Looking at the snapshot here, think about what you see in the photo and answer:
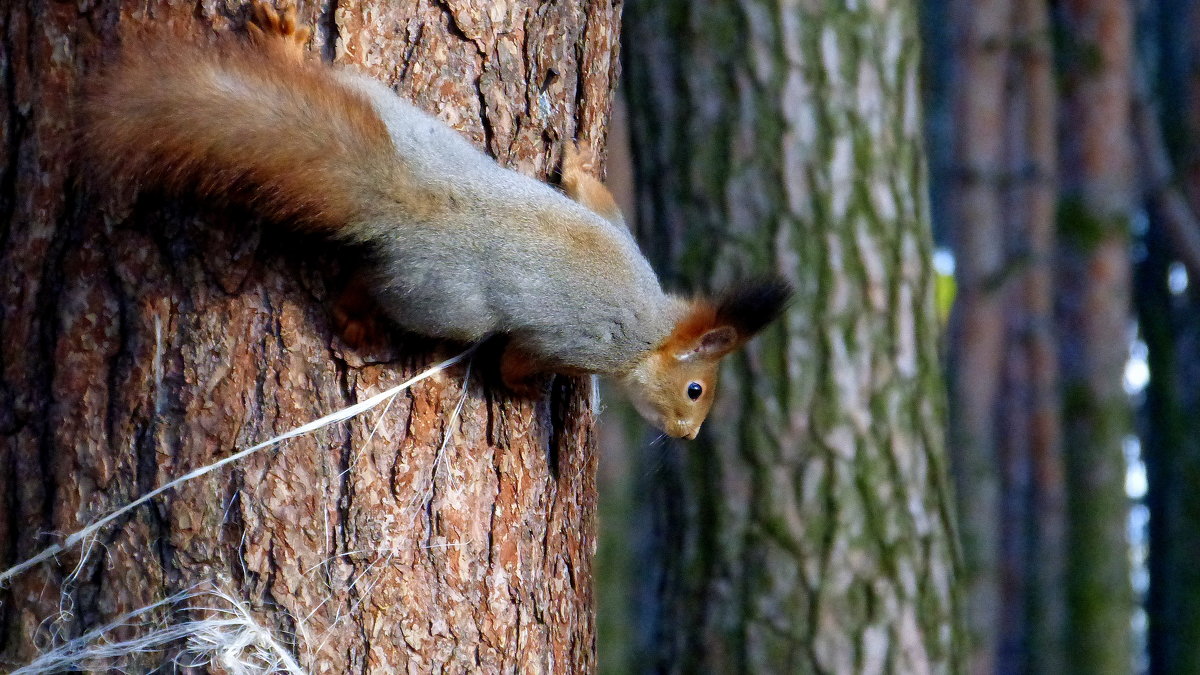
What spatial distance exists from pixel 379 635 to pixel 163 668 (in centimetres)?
26

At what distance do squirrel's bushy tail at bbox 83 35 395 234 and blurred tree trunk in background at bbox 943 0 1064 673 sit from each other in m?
3.81

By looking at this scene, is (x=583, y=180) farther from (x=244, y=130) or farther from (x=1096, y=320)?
(x=1096, y=320)

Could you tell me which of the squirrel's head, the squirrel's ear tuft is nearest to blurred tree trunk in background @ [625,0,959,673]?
the squirrel's head

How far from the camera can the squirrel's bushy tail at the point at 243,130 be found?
1477 millimetres

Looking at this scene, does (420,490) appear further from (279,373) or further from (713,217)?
(713,217)

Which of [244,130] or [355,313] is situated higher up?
[244,130]

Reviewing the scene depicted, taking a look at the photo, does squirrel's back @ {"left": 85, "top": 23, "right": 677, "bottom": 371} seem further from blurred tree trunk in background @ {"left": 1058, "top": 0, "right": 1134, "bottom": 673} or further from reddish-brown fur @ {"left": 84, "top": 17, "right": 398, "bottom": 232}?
blurred tree trunk in background @ {"left": 1058, "top": 0, "right": 1134, "bottom": 673}

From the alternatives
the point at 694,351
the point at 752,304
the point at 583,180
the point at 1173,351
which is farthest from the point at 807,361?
the point at 1173,351

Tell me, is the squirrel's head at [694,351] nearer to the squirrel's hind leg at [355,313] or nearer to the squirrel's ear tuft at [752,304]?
the squirrel's ear tuft at [752,304]

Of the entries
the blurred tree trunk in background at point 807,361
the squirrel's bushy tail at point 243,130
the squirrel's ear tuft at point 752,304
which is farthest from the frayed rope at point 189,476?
the blurred tree trunk in background at point 807,361

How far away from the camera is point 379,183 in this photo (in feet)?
5.09

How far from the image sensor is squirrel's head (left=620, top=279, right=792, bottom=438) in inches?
76.8

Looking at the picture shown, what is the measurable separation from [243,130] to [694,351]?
2.74 ft

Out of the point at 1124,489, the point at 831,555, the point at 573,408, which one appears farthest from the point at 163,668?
the point at 1124,489
